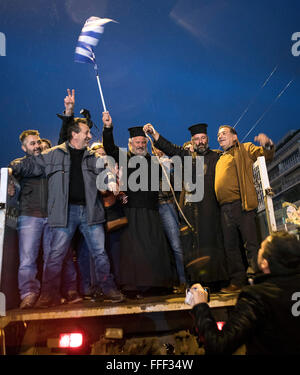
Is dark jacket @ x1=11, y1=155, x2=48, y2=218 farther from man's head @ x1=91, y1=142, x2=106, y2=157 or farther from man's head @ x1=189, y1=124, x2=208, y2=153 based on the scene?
man's head @ x1=189, y1=124, x2=208, y2=153

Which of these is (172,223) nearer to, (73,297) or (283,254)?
(73,297)

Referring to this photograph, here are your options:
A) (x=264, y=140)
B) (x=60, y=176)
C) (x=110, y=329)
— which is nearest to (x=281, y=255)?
(x=110, y=329)

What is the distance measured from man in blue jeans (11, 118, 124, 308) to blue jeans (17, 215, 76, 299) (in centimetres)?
16

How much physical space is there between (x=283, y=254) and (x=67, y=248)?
2.73m

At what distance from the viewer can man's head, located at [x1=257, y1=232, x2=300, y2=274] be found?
2.02 metres

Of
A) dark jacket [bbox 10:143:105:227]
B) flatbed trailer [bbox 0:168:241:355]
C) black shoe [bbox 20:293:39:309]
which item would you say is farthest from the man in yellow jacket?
black shoe [bbox 20:293:39:309]

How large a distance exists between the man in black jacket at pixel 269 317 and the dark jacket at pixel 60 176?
2.38 metres

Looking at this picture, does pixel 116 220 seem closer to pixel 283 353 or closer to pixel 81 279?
pixel 81 279

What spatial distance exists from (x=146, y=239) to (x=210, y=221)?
1.01 metres

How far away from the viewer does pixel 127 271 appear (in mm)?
4016

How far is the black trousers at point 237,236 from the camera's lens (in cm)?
402

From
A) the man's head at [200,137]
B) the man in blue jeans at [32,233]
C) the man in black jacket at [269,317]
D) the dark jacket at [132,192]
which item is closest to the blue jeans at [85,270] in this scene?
the man in blue jeans at [32,233]

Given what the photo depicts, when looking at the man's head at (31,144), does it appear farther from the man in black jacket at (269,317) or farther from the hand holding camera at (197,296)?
the man in black jacket at (269,317)

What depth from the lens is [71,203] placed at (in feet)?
13.5
